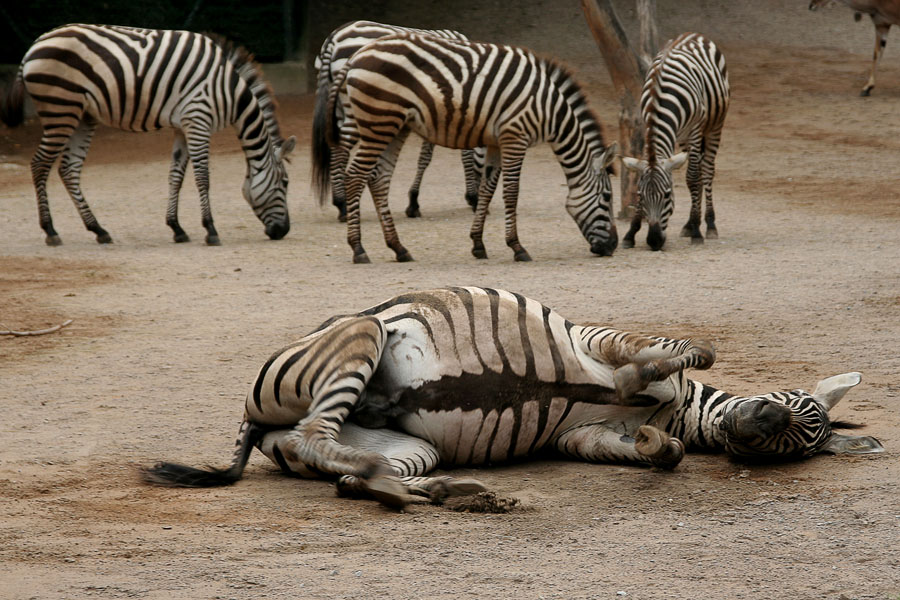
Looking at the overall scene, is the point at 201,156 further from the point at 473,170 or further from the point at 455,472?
the point at 455,472

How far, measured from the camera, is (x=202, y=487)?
4035mm

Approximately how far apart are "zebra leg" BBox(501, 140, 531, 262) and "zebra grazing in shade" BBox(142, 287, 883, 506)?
210 inches

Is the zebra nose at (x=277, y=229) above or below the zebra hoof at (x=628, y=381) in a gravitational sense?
below

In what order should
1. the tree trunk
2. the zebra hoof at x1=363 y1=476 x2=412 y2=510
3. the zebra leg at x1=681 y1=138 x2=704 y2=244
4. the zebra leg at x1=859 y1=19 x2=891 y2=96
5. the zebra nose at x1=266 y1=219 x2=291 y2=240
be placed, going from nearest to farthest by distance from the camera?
1. the zebra hoof at x1=363 y1=476 x2=412 y2=510
2. the zebra leg at x1=681 y1=138 x2=704 y2=244
3. the zebra nose at x1=266 y1=219 x2=291 y2=240
4. the tree trunk
5. the zebra leg at x1=859 y1=19 x2=891 y2=96

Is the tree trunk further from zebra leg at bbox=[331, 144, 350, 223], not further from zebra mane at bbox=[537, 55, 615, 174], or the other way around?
zebra leg at bbox=[331, 144, 350, 223]

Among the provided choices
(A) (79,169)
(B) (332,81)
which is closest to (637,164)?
(B) (332,81)

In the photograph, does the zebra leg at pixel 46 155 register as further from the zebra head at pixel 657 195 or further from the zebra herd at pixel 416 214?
the zebra head at pixel 657 195

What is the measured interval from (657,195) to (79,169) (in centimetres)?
584

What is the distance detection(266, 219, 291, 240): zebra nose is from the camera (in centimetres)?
1119

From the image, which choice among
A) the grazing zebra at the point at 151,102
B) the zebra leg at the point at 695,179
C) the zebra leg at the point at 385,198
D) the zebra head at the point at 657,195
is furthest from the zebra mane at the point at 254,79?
the zebra leg at the point at 695,179

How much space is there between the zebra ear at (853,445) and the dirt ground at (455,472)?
0.13 feet

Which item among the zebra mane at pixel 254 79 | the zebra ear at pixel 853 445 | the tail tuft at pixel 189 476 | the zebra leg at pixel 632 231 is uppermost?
the zebra mane at pixel 254 79

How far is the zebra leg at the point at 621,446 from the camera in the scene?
3.96 meters

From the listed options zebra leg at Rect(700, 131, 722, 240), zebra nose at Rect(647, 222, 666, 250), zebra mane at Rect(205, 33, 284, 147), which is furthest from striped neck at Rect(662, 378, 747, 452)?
zebra mane at Rect(205, 33, 284, 147)
